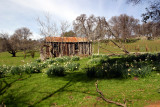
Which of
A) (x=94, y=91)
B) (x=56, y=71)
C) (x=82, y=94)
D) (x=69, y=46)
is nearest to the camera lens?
(x=82, y=94)

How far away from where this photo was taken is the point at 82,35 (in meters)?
21.3

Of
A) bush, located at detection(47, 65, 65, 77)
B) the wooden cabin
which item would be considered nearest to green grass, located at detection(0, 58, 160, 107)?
bush, located at detection(47, 65, 65, 77)

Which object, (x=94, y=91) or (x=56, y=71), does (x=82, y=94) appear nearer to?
(x=94, y=91)

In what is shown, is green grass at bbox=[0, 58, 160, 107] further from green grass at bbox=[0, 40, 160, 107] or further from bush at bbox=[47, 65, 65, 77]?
bush at bbox=[47, 65, 65, 77]

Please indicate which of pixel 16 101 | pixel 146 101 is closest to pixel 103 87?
pixel 146 101

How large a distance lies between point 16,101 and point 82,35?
737 inches

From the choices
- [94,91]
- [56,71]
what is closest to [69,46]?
[56,71]

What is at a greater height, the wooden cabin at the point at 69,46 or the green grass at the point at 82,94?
the wooden cabin at the point at 69,46

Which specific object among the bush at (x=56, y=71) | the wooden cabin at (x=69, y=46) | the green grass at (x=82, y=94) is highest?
the wooden cabin at (x=69, y=46)

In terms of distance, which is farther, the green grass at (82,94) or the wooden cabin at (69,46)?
the wooden cabin at (69,46)

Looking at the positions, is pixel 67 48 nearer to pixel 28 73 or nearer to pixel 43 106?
pixel 28 73

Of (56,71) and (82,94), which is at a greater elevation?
(56,71)

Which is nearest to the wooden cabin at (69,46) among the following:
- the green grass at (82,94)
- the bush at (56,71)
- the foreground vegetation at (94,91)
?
the bush at (56,71)

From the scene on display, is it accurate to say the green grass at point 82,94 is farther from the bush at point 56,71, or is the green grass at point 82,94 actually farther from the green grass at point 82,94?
the bush at point 56,71
